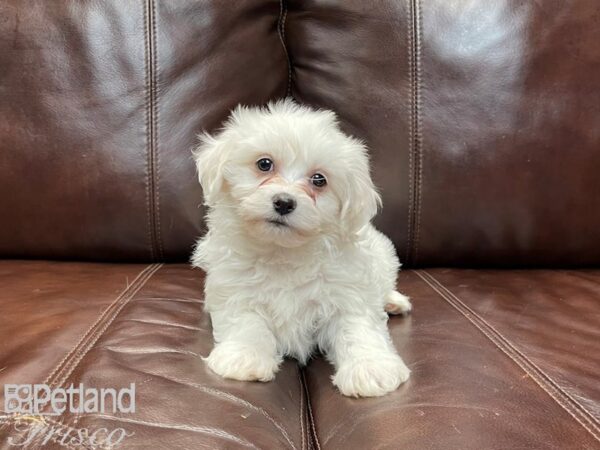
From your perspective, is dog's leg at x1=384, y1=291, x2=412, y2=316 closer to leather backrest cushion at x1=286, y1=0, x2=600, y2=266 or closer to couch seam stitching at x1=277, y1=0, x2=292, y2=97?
leather backrest cushion at x1=286, y1=0, x2=600, y2=266

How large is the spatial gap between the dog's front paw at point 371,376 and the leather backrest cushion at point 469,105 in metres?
0.63

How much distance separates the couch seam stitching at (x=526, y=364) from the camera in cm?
92

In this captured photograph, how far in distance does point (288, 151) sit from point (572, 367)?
0.63 metres

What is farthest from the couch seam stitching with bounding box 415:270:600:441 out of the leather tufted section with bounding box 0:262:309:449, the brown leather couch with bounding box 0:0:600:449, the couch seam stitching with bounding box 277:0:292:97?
the couch seam stitching with bounding box 277:0:292:97

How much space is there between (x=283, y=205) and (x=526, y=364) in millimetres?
503

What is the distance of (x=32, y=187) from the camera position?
1.61 metres

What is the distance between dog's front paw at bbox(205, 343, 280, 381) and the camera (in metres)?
1.05

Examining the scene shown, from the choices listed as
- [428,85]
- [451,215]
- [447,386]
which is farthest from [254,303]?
[428,85]

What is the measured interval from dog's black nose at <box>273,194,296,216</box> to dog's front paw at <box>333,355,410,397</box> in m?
0.29

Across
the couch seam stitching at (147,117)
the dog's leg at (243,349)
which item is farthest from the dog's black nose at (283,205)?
the couch seam stitching at (147,117)

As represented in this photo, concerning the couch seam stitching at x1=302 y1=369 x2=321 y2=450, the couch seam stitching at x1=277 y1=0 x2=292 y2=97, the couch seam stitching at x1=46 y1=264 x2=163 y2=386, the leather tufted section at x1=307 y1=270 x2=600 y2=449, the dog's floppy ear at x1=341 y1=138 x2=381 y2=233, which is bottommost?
the couch seam stitching at x1=302 y1=369 x2=321 y2=450

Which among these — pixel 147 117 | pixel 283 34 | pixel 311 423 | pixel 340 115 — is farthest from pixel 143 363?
pixel 283 34

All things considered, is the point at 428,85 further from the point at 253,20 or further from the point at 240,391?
the point at 240,391

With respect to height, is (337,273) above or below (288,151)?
below
